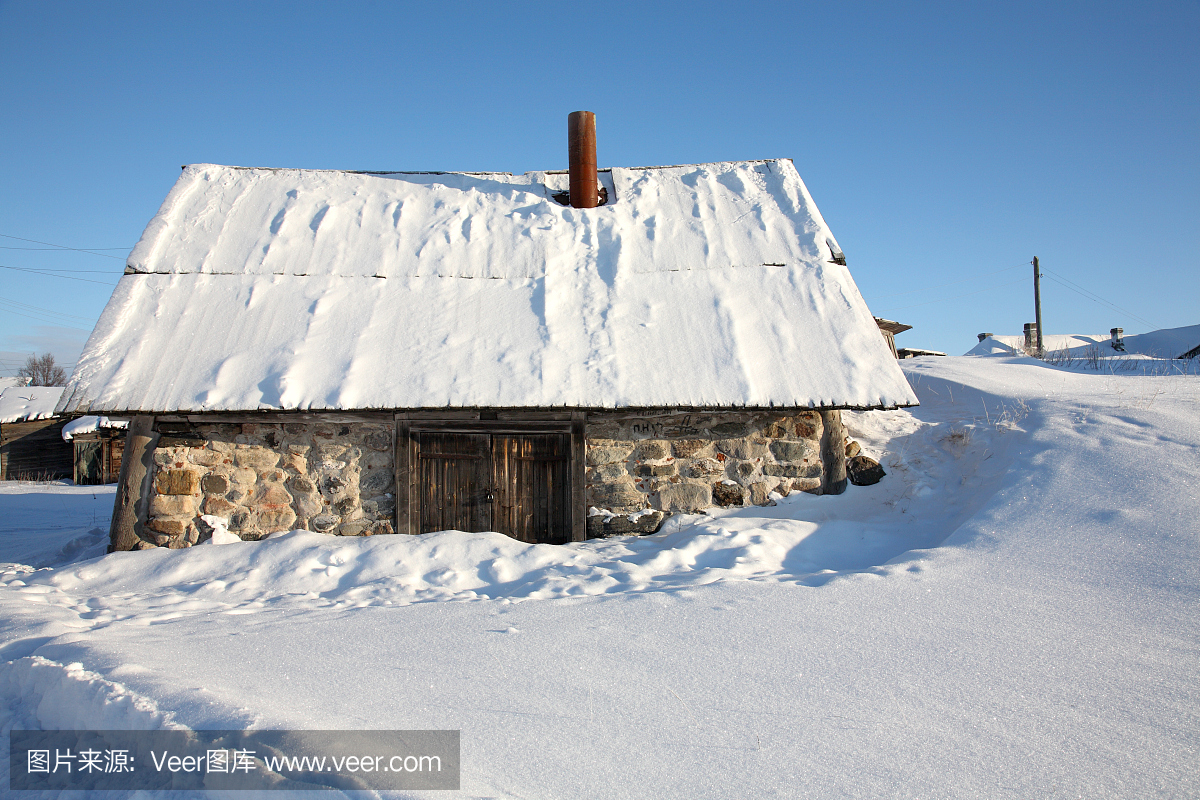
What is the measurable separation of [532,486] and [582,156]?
4223mm

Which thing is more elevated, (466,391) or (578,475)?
(466,391)

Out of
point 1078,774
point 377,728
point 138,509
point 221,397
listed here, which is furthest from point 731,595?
point 138,509

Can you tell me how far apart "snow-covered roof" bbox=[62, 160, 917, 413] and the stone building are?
0.02 m

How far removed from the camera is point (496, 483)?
5.54m

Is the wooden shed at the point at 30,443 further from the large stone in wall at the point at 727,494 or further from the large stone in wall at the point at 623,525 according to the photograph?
the large stone in wall at the point at 727,494

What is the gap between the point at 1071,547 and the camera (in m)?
3.77

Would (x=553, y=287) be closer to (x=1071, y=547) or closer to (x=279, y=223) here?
(x=279, y=223)

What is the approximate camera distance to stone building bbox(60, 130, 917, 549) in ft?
17.2

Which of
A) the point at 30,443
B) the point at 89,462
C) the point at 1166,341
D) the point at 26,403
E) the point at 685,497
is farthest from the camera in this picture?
the point at 1166,341

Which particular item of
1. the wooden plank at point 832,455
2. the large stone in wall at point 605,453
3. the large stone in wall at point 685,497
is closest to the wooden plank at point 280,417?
the large stone in wall at point 605,453

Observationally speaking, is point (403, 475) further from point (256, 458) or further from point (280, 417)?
point (256, 458)

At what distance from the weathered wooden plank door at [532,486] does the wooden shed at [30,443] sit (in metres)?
17.6

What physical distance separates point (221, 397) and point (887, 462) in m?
6.18

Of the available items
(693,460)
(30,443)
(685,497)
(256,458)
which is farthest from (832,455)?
(30,443)
